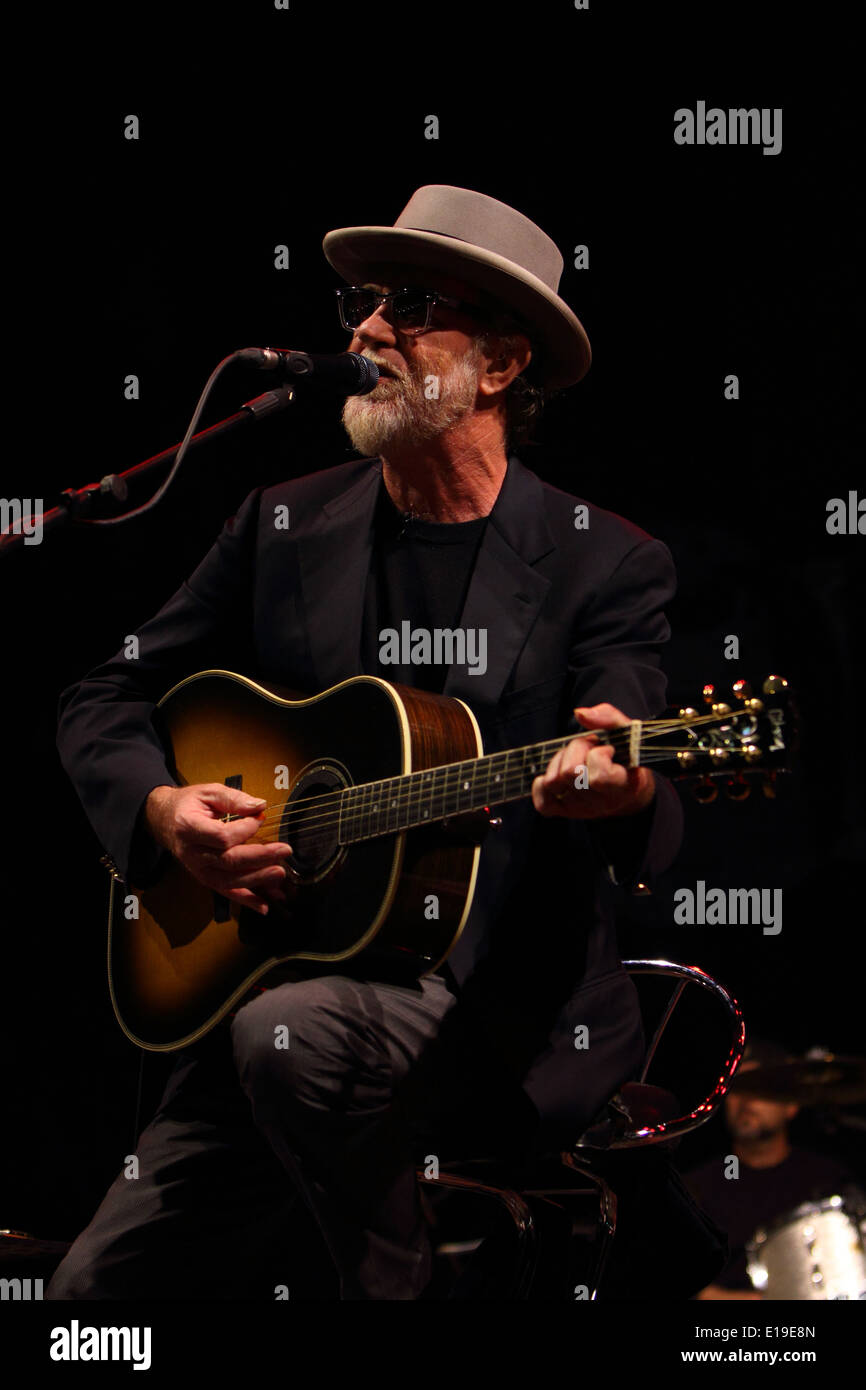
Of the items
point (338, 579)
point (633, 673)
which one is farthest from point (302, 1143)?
point (338, 579)

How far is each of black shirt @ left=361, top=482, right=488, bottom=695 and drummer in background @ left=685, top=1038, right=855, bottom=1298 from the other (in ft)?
5.51

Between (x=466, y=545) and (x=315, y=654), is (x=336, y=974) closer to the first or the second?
(x=315, y=654)

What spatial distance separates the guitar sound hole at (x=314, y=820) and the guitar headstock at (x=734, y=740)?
71cm

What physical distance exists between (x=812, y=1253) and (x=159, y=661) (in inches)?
91.5

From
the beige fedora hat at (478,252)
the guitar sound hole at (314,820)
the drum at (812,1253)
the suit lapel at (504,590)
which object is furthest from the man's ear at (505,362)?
the drum at (812,1253)

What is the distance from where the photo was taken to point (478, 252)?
2.78 meters

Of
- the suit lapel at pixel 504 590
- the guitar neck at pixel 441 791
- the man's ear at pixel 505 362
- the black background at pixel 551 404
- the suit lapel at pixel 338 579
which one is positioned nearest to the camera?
the guitar neck at pixel 441 791

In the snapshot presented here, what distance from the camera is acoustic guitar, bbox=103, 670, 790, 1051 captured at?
1.95 metres

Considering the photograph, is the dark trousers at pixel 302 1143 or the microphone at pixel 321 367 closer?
the dark trousers at pixel 302 1143

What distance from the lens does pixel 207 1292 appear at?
8.48 ft

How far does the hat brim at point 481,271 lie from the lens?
2811 millimetres

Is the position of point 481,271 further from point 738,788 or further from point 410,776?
point 738,788

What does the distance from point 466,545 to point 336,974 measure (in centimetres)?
106

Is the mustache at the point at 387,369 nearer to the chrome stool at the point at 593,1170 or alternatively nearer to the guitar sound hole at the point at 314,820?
the guitar sound hole at the point at 314,820
